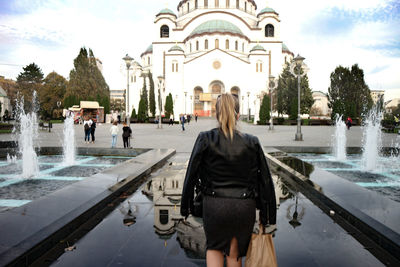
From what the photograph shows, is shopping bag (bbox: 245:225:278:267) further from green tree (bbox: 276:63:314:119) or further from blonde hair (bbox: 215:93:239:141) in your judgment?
green tree (bbox: 276:63:314:119)

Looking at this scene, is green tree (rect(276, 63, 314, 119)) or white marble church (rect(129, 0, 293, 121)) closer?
green tree (rect(276, 63, 314, 119))

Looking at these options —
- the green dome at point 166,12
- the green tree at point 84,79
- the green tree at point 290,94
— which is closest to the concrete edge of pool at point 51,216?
the green tree at point 290,94

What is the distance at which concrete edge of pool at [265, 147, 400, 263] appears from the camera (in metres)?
3.37

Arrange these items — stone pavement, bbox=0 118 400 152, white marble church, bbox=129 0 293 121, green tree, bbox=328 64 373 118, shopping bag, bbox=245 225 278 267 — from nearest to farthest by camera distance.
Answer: shopping bag, bbox=245 225 278 267 → stone pavement, bbox=0 118 400 152 → green tree, bbox=328 64 373 118 → white marble church, bbox=129 0 293 121

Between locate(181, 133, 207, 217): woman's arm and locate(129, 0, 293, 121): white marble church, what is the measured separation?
51.1 meters

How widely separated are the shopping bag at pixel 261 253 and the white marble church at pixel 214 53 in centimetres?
5139

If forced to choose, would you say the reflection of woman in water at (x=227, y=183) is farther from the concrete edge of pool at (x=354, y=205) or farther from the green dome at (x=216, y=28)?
the green dome at (x=216, y=28)

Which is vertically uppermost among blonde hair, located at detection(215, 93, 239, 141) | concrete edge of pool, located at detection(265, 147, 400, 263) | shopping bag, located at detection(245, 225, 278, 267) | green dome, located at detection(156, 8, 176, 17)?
green dome, located at detection(156, 8, 176, 17)

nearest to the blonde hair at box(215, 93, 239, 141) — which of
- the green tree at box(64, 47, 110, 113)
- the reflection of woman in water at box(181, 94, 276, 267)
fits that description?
the reflection of woman in water at box(181, 94, 276, 267)

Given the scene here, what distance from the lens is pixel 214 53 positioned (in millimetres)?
56500

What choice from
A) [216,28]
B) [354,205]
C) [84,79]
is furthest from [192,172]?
[216,28]

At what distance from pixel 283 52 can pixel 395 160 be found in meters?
62.4

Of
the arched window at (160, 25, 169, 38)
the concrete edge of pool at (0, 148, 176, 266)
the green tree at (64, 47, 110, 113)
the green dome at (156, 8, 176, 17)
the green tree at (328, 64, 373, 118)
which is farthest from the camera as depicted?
the arched window at (160, 25, 169, 38)

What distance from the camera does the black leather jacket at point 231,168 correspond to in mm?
2086
